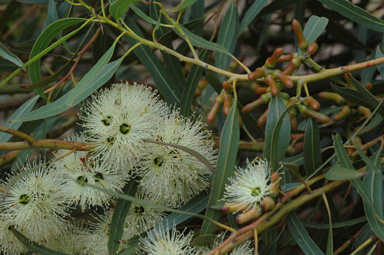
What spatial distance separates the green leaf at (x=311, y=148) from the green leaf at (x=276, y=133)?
0.19 ft

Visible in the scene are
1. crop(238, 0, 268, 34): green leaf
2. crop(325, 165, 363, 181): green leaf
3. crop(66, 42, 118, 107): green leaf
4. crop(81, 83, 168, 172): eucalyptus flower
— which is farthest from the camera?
crop(238, 0, 268, 34): green leaf

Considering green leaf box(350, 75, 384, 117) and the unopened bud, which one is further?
green leaf box(350, 75, 384, 117)

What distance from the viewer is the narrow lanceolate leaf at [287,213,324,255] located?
0.82 meters

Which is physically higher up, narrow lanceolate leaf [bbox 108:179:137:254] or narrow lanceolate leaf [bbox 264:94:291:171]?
narrow lanceolate leaf [bbox 264:94:291:171]

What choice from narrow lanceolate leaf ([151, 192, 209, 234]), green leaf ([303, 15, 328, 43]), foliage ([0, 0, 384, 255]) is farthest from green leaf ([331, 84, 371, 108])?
narrow lanceolate leaf ([151, 192, 209, 234])

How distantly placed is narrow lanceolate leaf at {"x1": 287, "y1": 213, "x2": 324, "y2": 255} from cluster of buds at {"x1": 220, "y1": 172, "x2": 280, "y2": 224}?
3.6 inches

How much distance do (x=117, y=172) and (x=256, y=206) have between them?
0.96ft

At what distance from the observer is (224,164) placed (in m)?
0.84

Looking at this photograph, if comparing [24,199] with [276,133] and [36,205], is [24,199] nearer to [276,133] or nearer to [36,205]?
[36,205]

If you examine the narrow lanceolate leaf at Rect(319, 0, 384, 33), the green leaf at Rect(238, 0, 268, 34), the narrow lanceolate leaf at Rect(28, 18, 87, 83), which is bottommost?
the narrow lanceolate leaf at Rect(28, 18, 87, 83)

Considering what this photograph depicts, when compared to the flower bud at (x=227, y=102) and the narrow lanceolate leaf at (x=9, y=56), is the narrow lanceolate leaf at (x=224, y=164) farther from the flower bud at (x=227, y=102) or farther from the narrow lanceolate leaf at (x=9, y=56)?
the narrow lanceolate leaf at (x=9, y=56)

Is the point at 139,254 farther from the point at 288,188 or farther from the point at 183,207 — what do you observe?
the point at 288,188

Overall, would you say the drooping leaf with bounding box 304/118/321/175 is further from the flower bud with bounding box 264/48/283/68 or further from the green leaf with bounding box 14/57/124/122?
the green leaf with bounding box 14/57/124/122

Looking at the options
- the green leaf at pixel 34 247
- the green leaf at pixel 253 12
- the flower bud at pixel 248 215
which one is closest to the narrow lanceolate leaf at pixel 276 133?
the flower bud at pixel 248 215
